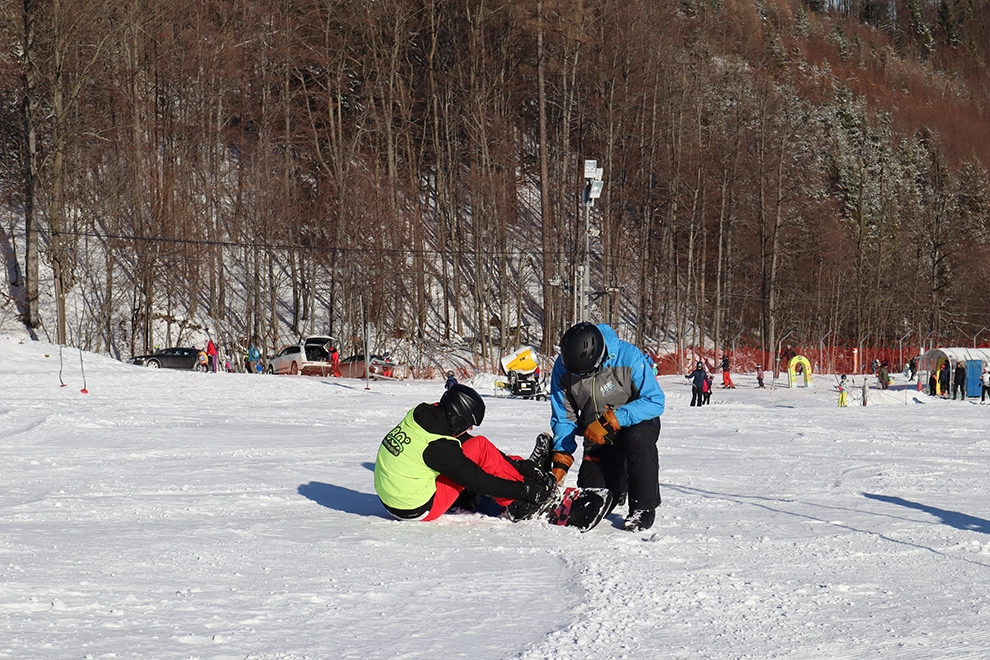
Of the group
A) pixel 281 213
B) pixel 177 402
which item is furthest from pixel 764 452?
pixel 281 213

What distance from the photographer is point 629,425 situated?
22.1 feet

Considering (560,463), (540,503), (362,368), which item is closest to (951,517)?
(560,463)

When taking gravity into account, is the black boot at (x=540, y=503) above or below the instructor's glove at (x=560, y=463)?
below

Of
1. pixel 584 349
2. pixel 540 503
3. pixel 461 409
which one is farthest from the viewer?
pixel 540 503

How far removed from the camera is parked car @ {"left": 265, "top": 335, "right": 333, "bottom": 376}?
122 ft

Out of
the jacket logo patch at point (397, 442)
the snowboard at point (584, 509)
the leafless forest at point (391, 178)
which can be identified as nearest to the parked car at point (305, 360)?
the leafless forest at point (391, 178)

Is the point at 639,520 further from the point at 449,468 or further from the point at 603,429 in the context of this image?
the point at 449,468

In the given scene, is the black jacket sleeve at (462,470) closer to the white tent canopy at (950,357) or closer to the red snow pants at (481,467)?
the red snow pants at (481,467)

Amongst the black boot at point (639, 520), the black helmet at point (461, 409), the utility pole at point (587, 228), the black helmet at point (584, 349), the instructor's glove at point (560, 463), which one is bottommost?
the black boot at point (639, 520)

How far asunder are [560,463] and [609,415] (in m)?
0.57

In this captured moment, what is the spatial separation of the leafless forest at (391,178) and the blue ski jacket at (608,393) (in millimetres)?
28542

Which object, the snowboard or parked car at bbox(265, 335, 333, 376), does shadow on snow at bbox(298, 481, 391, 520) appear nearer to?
the snowboard

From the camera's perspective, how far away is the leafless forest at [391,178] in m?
40.5

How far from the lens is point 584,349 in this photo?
21.8ft
